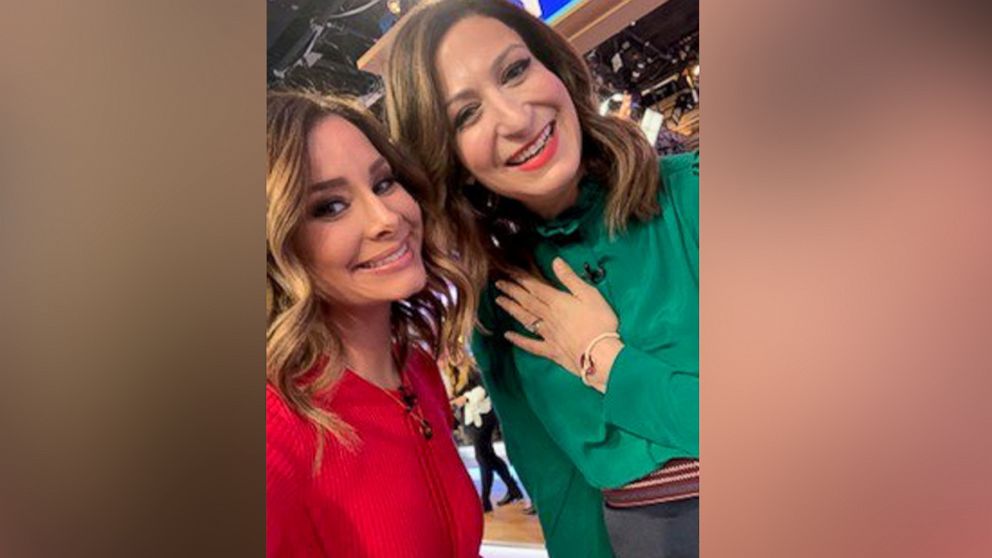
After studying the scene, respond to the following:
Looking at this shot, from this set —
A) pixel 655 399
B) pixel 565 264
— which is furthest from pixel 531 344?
pixel 655 399

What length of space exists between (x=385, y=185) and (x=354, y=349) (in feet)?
1.27

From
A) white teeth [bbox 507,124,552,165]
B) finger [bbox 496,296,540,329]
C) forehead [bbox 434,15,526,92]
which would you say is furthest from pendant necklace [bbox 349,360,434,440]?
forehead [bbox 434,15,526,92]

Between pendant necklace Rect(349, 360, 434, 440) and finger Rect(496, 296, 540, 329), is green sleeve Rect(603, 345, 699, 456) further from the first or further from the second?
pendant necklace Rect(349, 360, 434, 440)

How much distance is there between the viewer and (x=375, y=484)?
195cm

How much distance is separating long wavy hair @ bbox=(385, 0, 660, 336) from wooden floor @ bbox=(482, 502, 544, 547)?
422 millimetres

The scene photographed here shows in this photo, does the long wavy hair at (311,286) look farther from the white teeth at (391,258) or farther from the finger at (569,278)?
the finger at (569,278)

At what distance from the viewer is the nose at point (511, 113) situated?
6.19 ft

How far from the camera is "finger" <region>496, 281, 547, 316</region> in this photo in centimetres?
195

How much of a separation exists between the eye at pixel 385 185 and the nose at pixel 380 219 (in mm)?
15
